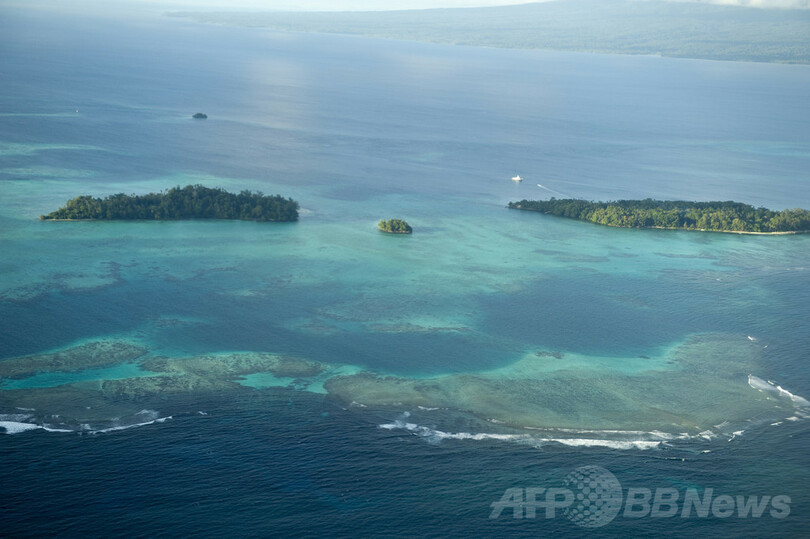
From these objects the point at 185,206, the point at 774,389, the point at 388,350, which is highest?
the point at 185,206

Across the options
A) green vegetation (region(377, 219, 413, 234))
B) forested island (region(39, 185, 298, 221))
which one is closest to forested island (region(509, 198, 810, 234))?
green vegetation (region(377, 219, 413, 234))

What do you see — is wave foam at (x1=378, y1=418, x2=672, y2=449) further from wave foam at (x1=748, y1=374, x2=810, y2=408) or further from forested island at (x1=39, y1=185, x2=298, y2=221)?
forested island at (x1=39, y1=185, x2=298, y2=221)

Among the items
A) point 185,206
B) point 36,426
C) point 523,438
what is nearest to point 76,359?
point 36,426

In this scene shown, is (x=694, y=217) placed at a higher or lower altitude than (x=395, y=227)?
higher

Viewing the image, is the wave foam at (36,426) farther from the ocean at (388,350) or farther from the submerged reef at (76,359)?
the submerged reef at (76,359)

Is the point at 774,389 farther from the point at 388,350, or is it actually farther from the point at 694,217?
the point at 694,217
